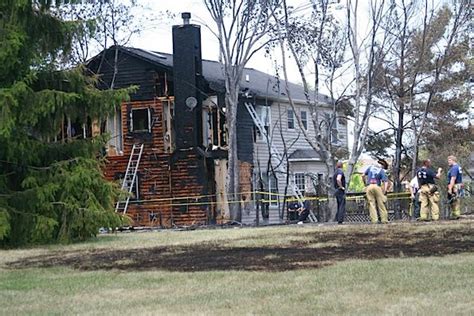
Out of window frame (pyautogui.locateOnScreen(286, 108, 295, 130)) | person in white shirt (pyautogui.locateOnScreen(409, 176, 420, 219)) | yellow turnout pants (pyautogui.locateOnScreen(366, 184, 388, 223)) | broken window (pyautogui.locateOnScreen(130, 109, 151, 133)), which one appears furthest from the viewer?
window frame (pyautogui.locateOnScreen(286, 108, 295, 130))

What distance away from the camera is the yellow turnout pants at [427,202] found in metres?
22.5

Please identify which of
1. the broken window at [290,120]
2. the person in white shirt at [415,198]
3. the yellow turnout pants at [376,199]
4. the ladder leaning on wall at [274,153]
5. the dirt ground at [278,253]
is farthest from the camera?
the broken window at [290,120]

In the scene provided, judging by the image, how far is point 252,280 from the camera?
1006cm

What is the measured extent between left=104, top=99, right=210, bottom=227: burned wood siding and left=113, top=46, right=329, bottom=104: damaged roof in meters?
2.38

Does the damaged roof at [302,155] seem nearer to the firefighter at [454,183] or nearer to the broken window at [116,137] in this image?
the broken window at [116,137]

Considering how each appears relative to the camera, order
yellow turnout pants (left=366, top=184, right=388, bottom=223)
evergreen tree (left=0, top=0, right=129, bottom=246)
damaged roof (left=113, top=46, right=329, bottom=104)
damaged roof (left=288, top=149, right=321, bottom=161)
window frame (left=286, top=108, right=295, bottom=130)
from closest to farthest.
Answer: evergreen tree (left=0, top=0, right=129, bottom=246) < yellow turnout pants (left=366, top=184, right=388, bottom=223) < damaged roof (left=113, top=46, right=329, bottom=104) < damaged roof (left=288, top=149, right=321, bottom=161) < window frame (left=286, top=108, right=295, bottom=130)

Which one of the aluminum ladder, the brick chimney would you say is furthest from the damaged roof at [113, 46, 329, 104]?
the aluminum ladder

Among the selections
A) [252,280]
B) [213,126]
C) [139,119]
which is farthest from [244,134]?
[252,280]

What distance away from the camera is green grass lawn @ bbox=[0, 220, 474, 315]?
8.28 m

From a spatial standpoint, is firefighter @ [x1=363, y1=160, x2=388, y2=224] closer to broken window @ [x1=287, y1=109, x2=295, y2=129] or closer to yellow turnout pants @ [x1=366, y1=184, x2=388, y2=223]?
yellow turnout pants @ [x1=366, y1=184, x2=388, y2=223]

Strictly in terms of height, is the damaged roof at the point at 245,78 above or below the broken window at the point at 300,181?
above

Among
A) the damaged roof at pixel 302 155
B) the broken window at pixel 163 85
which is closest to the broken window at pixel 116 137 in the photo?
the broken window at pixel 163 85

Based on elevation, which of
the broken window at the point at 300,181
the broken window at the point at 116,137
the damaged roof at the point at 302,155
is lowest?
the broken window at the point at 300,181

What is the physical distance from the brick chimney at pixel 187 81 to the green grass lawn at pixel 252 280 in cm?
2013
